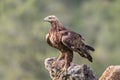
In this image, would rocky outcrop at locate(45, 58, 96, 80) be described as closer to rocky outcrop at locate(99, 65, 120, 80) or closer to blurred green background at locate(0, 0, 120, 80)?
rocky outcrop at locate(99, 65, 120, 80)

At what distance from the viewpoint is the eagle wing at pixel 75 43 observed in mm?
14891

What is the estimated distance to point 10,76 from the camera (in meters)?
43.5

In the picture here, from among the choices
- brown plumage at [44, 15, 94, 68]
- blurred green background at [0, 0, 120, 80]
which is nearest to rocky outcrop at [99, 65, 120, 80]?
brown plumage at [44, 15, 94, 68]

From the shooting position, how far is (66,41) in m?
14.9

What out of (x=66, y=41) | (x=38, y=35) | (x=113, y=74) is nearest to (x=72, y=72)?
(x=66, y=41)

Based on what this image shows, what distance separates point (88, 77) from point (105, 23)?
45461 mm

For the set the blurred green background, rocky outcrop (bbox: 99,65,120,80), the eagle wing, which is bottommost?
rocky outcrop (bbox: 99,65,120,80)

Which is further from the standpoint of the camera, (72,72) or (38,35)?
(38,35)

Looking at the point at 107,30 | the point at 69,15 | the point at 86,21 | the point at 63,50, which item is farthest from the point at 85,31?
the point at 63,50

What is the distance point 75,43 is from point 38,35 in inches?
1245

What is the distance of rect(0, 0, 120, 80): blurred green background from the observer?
4362 cm

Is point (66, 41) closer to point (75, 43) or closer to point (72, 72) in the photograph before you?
point (75, 43)

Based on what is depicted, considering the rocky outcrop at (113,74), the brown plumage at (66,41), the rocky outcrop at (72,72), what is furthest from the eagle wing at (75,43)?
Result: the rocky outcrop at (113,74)

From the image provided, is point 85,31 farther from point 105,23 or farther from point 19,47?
point 19,47
